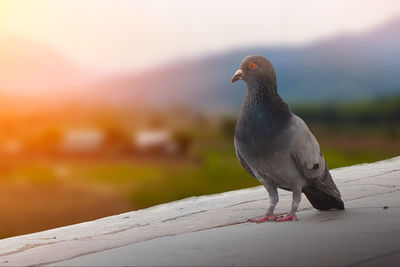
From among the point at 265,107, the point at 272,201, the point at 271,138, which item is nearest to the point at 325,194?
the point at 272,201

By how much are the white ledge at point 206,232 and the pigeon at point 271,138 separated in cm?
30

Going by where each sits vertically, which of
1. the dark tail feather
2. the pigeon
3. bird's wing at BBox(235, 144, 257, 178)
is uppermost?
the pigeon

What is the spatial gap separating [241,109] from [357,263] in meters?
1.59

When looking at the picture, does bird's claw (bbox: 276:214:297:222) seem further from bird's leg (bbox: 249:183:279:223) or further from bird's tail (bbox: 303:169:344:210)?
bird's tail (bbox: 303:169:344:210)

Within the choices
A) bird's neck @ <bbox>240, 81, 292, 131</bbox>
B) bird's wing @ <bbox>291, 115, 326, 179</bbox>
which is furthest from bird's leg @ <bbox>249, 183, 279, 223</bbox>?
bird's neck @ <bbox>240, 81, 292, 131</bbox>

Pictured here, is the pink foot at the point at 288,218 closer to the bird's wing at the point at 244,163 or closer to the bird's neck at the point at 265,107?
the bird's wing at the point at 244,163

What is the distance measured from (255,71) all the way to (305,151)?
1.96 ft

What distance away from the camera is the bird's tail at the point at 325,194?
4402 millimetres

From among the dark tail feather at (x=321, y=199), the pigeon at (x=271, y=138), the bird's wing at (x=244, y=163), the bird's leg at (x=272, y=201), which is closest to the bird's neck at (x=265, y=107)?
the pigeon at (x=271, y=138)

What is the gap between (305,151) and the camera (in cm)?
416

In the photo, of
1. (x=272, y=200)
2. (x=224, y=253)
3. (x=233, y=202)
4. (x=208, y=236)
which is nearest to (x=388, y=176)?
(x=233, y=202)

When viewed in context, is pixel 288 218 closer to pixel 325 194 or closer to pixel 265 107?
pixel 325 194

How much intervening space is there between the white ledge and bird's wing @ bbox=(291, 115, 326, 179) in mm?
319

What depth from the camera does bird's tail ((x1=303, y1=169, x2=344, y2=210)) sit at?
14.4ft
